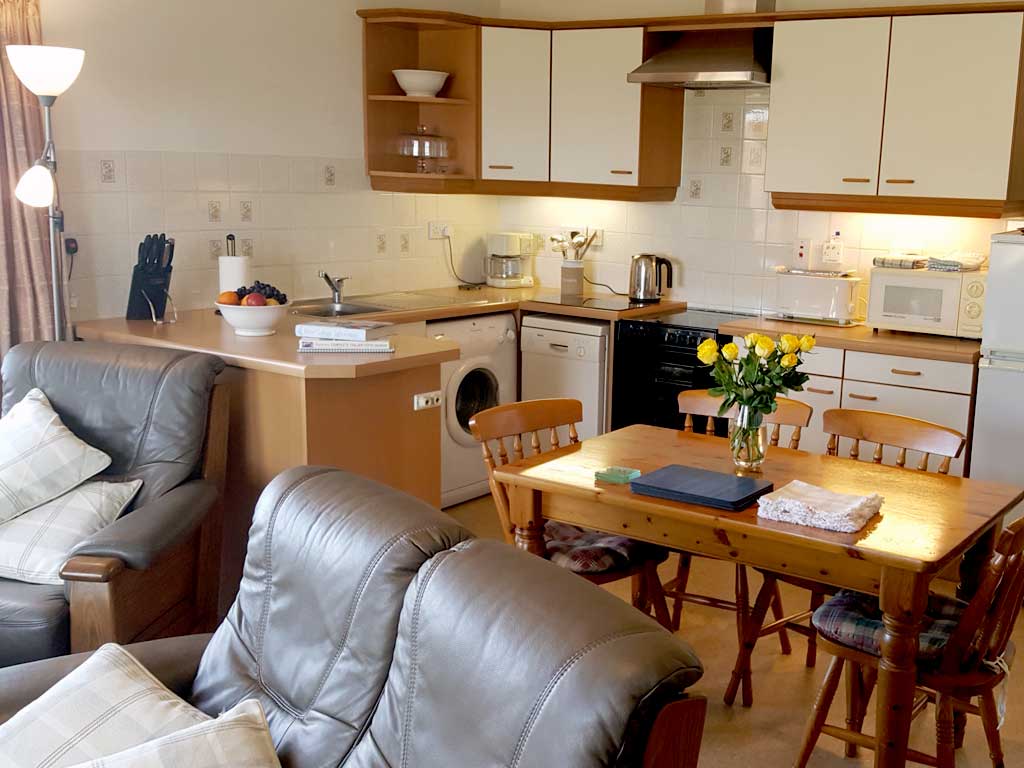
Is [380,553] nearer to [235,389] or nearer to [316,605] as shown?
[316,605]

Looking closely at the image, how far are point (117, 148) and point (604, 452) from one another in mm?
2428

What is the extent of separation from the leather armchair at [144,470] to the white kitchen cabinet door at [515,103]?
233 cm

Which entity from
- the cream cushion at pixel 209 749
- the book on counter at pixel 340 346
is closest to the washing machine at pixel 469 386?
the book on counter at pixel 340 346

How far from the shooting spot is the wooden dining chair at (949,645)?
247 cm

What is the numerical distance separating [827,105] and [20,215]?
10.5 ft

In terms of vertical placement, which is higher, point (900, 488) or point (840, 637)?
point (900, 488)

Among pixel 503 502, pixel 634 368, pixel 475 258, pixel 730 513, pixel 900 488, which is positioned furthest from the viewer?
pixel 475 258

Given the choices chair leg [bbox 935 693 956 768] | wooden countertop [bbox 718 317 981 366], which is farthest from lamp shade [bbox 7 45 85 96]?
chair leg [bbox 935 693 956 768]

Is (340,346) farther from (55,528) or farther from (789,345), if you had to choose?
(789,345)

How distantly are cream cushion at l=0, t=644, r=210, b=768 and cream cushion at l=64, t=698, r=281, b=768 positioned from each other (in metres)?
0.10

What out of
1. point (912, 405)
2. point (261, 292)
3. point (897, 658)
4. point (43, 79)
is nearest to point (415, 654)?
point (897, 658)

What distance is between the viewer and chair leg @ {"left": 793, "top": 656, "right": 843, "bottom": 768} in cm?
277

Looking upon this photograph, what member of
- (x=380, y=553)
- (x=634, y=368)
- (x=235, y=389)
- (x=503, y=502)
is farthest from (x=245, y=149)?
(x=380, y=553)

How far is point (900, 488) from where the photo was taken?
2.85 meters
